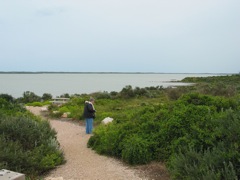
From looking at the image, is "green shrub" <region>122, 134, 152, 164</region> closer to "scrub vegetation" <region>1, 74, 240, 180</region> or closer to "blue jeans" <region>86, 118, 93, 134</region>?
"scrub vegetation" <region>1, 74, 240, 180</region>

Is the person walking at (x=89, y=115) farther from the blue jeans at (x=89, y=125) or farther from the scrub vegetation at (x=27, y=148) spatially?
the scrub vegetation at (x=27, y=148)

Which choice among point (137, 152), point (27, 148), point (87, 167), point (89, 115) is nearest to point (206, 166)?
point (137, 152)

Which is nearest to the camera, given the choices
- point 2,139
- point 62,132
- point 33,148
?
point 2,139

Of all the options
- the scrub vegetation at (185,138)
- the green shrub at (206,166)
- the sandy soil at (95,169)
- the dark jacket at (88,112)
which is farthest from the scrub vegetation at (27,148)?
the green shrub at (206,166)

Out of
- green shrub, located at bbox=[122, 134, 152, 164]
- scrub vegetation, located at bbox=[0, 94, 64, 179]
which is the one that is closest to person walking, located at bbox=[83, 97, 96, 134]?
scrub vegetation, located at bbox=[0, 94, 64, 179]

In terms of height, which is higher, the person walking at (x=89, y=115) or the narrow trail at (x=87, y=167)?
the person walking at (x=89, y=115)

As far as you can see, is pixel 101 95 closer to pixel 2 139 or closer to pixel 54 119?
pixel 54 119

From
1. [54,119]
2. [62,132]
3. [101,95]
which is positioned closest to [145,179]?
[62,132]

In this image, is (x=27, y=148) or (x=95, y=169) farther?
(x=27, y=148)

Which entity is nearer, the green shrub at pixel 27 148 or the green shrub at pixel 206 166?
the green shrub at pixel 206 166

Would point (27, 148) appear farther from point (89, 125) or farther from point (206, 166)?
point (206, 166)

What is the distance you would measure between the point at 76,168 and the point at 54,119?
10201 mm

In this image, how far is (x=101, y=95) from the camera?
94.0 ft

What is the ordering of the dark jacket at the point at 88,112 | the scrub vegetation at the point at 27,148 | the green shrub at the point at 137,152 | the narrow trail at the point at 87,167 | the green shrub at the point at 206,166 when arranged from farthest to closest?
the dark jacket at the point at 88,112
the green shrub at the point at 137,152
the narrow trail at the point at 87,167
the scrub vegetation at the point at 27,148
the green shrub at the point at 206,166
